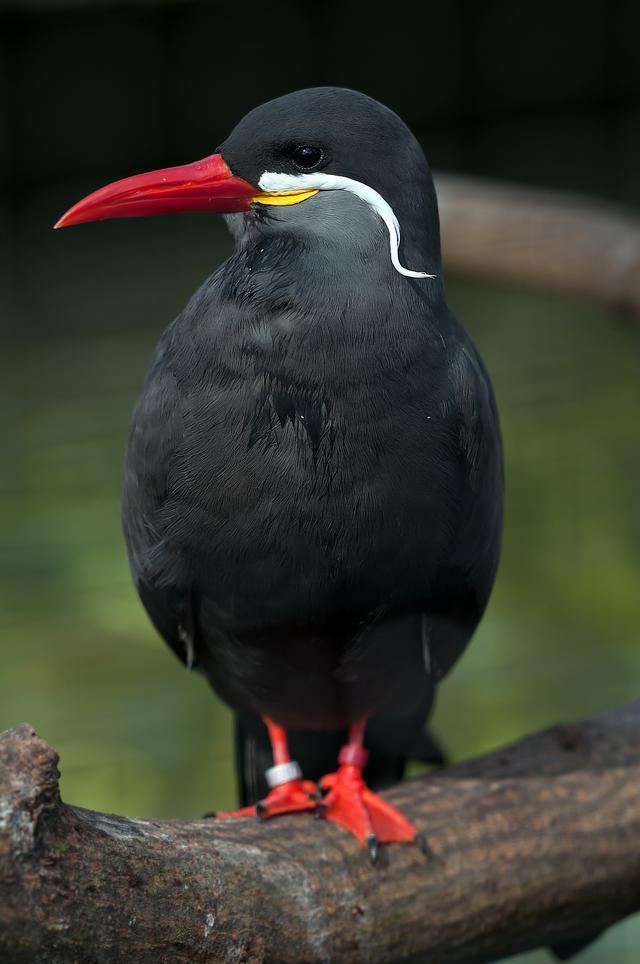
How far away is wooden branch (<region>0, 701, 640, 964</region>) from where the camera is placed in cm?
116

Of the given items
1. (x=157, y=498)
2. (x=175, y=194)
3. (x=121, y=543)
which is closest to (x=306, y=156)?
(x=175, y=194)

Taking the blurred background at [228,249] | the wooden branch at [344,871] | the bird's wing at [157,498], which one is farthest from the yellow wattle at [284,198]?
the blurred background at [228,249]

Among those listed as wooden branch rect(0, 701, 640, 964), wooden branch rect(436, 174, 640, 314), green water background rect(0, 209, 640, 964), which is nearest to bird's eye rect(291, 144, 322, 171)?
wooden branch rect(0, 701, 640, 964)

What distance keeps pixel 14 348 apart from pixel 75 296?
0.35 meters

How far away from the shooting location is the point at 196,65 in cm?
484

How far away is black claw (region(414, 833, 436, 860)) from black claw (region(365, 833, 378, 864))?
61 millimetres

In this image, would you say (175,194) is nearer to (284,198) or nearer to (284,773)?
(284,198)

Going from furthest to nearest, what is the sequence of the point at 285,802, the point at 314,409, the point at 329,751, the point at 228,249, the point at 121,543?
the point at 228,249 → the point at 121,543 → the point at 329,751 → the point at 285,802 → the point at 314,409

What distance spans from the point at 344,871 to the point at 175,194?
0.76 meters

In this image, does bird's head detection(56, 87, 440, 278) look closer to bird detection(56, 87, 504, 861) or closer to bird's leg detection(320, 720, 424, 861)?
bird detection(56, 87, 504, 861)

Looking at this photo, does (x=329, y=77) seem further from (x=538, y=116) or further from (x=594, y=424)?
(x=594, y=424)

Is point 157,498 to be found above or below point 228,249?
below

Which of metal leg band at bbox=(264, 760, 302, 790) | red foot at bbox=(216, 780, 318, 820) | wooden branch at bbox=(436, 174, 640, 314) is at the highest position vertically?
wooden branch at bbox=(436, 174, 640, 314)

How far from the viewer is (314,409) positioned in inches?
57.6
